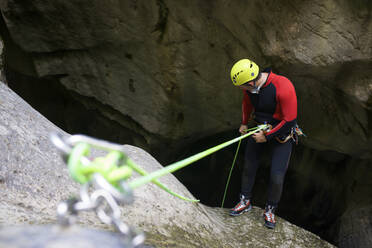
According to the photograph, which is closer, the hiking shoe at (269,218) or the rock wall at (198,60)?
the hiking shoe at (269,218)

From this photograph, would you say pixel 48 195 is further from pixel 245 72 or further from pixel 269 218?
pixel 269 218

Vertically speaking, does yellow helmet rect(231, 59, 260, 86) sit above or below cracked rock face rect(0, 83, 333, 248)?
above

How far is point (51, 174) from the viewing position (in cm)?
168

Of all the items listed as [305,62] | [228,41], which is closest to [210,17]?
[228,41]

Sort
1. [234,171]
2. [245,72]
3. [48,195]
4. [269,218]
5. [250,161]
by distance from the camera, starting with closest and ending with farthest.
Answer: [48,195]
[245,72]
[269,218]
[250,161]
[234,171]

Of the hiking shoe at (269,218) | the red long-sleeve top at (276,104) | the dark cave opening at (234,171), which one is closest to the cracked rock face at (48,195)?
Answer: the hiking shoe at (269,218)

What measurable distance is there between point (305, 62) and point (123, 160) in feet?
10.2

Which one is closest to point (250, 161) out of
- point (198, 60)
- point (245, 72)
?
point (245, 72)

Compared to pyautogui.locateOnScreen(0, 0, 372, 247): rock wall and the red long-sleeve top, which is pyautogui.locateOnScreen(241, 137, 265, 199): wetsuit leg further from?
pyautogui.locateOnScreen(0, 0, 372, 247): rock wall

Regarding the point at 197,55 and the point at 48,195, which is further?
the point at 197,55

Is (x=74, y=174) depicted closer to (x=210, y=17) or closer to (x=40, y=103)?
(x=210, y=17)

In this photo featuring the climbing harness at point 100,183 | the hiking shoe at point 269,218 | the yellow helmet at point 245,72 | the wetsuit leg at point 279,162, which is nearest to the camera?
the climbing harness at point 100,183

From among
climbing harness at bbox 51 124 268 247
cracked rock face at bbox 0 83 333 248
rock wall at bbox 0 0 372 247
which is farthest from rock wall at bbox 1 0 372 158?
climbing harness at bbox 51 124 268 247

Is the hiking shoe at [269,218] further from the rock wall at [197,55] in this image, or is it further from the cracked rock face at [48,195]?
the rock wall at [197,55]
